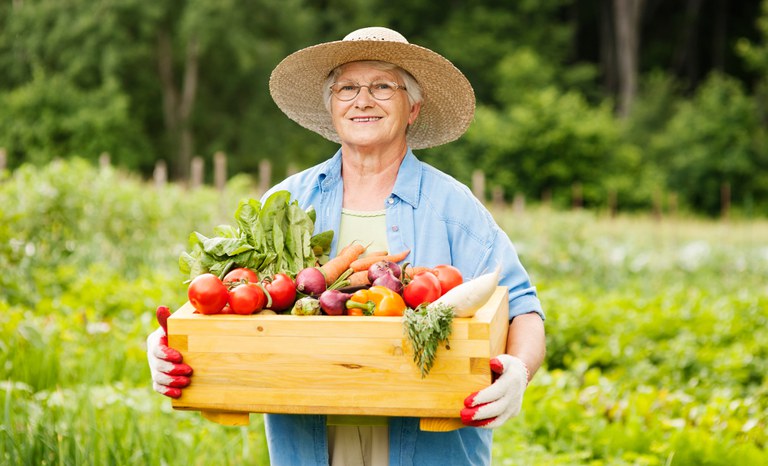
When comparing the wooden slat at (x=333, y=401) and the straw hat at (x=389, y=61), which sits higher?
the straw hat at (x=389, y=61)

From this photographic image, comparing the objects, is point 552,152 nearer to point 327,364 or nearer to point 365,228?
point 365,228

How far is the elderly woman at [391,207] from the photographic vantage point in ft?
8.83

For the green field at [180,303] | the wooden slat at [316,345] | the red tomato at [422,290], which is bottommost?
the green field at [180,303]

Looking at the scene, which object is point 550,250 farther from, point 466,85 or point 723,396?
point 466,85

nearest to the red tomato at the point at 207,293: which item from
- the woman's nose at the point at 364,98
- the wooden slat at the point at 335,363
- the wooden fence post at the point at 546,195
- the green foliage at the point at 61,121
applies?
the wooden slat at the point at 335,363

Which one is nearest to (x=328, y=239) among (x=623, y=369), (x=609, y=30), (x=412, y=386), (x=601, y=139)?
(x=412, y=386)

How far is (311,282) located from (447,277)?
13.9 inches

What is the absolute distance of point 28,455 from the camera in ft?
11.4

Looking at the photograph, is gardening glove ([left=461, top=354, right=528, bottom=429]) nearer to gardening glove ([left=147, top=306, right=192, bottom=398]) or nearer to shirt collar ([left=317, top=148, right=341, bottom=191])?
gardening glove ([left=147, top=306, right=192, bottom=398])

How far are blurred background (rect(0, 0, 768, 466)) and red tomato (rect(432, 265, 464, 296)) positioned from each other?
5.65 ft

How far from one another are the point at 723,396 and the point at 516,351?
2.72 m

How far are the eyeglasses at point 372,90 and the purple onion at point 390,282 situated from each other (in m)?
0.60

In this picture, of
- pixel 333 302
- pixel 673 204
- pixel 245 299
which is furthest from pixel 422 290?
pixel 673 204

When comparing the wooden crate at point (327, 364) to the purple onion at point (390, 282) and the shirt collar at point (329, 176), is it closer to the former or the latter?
the purple onion at point (390, 282)
